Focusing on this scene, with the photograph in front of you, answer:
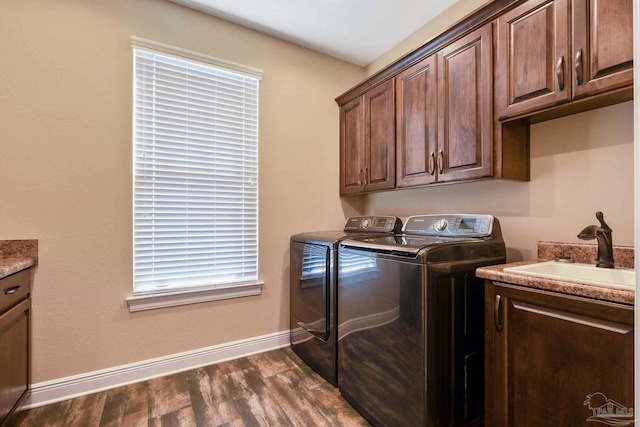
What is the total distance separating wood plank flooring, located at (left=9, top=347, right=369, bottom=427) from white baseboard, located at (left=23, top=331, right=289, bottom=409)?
46mm

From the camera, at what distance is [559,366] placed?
3.56 feet

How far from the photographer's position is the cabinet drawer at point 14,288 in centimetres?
140

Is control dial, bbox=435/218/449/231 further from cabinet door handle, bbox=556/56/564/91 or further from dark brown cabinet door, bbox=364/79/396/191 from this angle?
cabinet door handle, bbox=556/56/564/91

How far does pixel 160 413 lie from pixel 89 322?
777 millimetres

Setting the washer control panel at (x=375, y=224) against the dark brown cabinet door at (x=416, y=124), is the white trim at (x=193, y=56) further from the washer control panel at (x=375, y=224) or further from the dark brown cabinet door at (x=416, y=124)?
the washer control panel at (x=375, y=224)

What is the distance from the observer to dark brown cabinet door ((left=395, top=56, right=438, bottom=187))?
77.2 inches

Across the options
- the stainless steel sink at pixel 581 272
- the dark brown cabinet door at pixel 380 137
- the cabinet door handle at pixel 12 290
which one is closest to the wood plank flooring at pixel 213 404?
the cabinet door handle at pixel 12 290

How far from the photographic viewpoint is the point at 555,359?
1097 mm

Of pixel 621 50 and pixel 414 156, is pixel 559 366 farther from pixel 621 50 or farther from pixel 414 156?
pixel 414 156

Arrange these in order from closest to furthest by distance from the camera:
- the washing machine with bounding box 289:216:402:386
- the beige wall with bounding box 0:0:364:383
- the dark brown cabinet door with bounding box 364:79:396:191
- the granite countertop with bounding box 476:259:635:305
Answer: the granite countertop with bounding box 476:259:635:305 → the beige wall with bounding box 0:0:364:383 → the washing machine with bounding box 289:216:402:386 → the dark brown cabinet door with bounding box 364:79:396:191

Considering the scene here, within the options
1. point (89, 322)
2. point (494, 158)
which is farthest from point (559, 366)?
point (89, 322)

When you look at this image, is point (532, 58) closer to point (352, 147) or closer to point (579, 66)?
point (579, 66)

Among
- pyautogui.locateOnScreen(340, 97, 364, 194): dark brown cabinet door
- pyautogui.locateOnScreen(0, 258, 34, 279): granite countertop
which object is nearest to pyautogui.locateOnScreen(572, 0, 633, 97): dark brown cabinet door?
pyautogui.locateOnScreen(340, 97, 364, 194): dark brown cabinet door

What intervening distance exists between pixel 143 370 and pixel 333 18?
3023 mm
